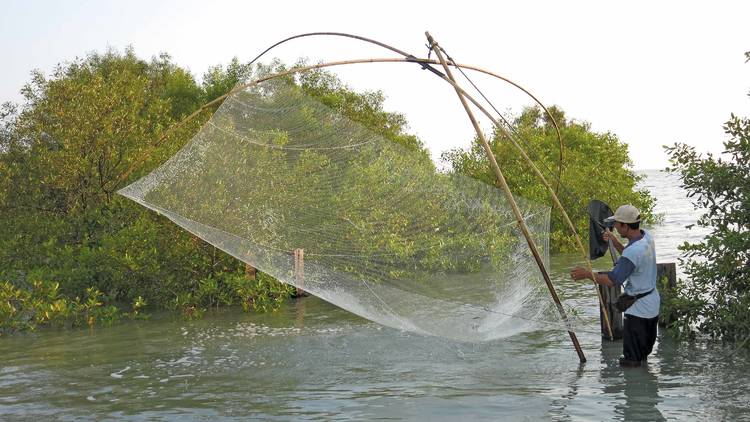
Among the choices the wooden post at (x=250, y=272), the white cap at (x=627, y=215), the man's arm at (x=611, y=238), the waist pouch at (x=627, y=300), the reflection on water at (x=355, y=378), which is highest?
the white cap at (x=627, y=215)

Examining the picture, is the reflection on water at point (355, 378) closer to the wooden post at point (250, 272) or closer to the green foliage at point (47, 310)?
the green foliage at point (47, 310)

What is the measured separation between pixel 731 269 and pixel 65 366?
790cm

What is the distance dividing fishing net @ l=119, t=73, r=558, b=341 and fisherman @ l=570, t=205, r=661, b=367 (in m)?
0.75

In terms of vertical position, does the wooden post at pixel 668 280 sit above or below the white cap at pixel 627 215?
below

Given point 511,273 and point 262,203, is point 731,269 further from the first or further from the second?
point 262,203

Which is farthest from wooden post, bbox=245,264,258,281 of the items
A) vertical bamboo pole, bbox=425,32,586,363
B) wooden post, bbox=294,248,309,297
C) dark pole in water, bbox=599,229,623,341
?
vertical bamboo pole, bbox=425,32,586,363

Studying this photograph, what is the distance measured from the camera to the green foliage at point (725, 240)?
9.74 m

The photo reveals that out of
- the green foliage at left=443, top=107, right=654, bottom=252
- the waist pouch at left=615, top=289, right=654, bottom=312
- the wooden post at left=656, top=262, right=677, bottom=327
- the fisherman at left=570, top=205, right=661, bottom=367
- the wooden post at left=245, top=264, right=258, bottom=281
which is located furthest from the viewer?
the green foliage at left=443, top=107, right=654, bottom=252

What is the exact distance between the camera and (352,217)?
10031 mm

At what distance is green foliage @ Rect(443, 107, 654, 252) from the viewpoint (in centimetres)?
2603

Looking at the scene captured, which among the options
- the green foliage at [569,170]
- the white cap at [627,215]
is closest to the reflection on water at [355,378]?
the white cap at [627,215]

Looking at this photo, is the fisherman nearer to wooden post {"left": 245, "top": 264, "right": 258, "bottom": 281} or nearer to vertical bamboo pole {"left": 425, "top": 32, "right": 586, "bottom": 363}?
vertical bamboo pole {"left": 425, "top": 32, "right": 586, "bottom": 363}

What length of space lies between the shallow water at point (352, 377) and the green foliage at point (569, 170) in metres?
11.3

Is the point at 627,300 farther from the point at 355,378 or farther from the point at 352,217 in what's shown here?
the point at 352,217
